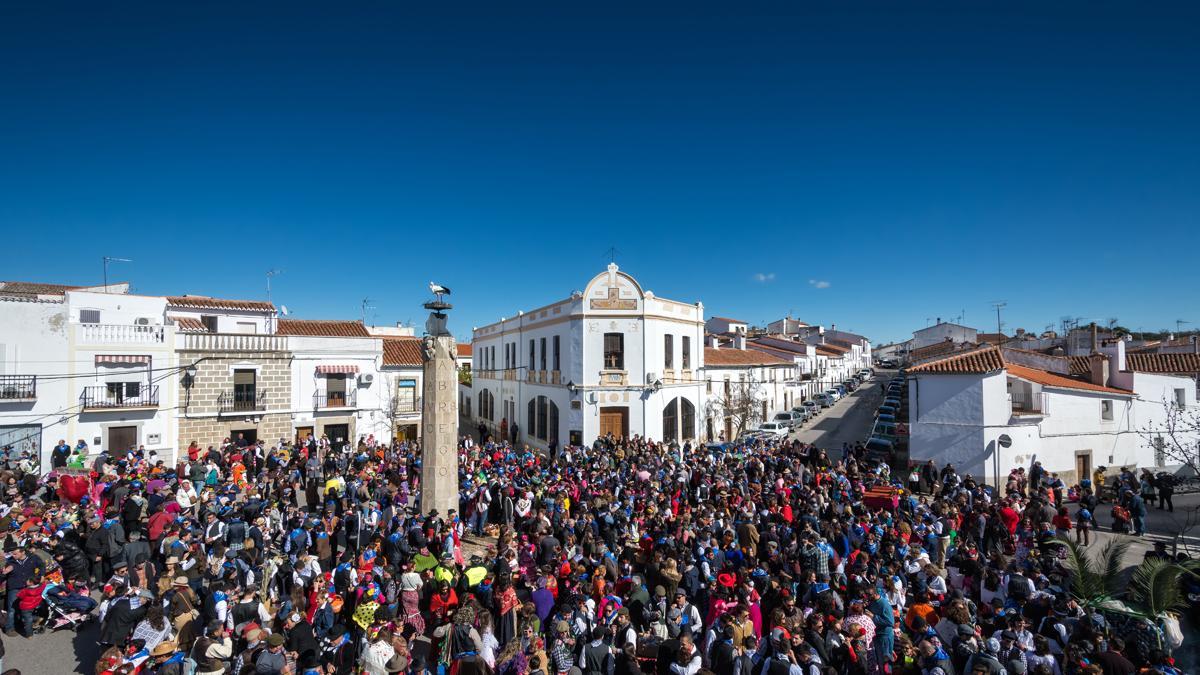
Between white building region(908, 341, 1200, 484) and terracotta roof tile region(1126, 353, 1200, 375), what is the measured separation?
167 cm

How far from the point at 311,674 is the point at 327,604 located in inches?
50.9

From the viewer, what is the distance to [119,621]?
7.03 m

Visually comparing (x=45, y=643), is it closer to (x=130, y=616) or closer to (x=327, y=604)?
(x=130, y=616)

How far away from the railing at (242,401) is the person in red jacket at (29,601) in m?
13.4

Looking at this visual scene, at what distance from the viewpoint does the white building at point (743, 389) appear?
2838cm

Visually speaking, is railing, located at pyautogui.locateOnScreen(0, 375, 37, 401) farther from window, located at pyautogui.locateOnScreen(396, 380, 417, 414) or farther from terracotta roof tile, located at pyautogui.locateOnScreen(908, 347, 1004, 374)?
terracotta roof tile, located at pyautogui.locateOnScreen(908, 347, 1004, 374)

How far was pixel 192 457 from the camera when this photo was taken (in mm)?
17312

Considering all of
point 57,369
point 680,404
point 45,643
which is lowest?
point 45,643

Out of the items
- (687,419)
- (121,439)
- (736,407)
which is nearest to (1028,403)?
(687,419)

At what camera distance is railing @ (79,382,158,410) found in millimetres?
18188

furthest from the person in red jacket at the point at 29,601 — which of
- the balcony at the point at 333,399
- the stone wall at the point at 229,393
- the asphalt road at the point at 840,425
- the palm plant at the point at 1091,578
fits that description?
the asphalt road at the point at 840,425

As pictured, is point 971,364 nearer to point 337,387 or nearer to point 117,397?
point 337,387

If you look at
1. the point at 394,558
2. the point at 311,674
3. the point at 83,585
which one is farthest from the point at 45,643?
the point at 311,674

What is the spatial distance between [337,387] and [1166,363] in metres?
33.5
